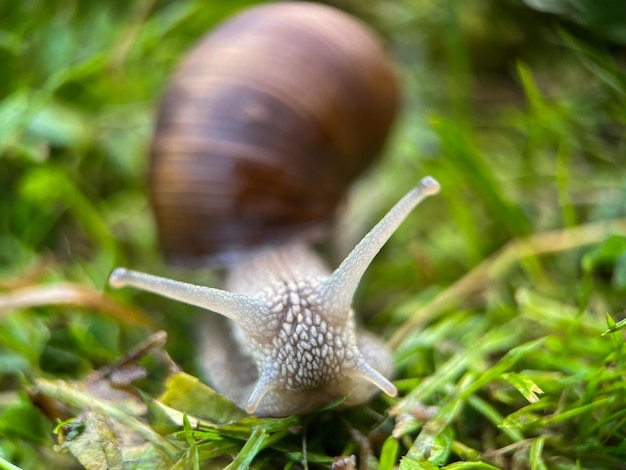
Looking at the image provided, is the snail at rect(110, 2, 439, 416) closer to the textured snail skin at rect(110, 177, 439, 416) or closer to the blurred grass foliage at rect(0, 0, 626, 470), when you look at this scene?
the textured snail skin at rect(110, 177, 439, 416)

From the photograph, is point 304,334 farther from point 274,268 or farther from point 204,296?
point 274,268

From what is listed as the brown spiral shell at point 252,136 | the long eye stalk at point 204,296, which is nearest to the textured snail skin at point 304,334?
the long eye stalk at point 204,296

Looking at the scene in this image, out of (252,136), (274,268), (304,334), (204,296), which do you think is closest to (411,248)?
(274,268)

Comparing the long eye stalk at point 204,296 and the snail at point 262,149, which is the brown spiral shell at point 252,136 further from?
the long eye stalk at point 204,296

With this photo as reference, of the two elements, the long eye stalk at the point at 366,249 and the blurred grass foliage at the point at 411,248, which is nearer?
the blurred grass foliage at the point at 411,248

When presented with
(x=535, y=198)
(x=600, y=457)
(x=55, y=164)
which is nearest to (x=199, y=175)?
(x=55, y=164)

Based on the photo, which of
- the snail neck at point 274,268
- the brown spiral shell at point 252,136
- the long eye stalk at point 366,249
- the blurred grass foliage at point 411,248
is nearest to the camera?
the blurred grass foliage at point 411,248

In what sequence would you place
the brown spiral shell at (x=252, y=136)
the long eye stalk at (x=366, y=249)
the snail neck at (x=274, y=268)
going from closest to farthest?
the long eye stalk at (x=366, y=249) < the snail neck at (x=274, y=268) < the brown spiral shell at (x=252, y=136)

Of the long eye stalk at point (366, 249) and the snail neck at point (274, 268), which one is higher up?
the long eye stalk at point (366, 249)

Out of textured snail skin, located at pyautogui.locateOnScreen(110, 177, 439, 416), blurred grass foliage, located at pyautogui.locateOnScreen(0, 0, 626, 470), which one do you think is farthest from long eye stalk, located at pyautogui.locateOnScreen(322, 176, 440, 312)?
blurred grass foliage, located at pyautogui.locateOnScreen(0, 0, 626, 470)
